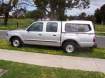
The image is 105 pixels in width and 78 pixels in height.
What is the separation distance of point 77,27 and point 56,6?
804 inches

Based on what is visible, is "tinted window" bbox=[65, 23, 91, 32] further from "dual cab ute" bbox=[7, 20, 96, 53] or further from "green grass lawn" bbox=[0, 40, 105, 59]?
"green grass lawn" bbox=[0, 40, 105, 59]

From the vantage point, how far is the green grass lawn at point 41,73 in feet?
35.0

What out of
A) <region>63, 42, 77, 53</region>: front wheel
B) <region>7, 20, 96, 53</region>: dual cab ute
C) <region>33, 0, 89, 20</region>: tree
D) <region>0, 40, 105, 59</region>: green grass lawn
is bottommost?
<region>0, 40, 105, 59</region>: green grass lawn

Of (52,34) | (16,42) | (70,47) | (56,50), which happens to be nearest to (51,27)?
(52,34)

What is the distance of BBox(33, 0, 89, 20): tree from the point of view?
36.7 m

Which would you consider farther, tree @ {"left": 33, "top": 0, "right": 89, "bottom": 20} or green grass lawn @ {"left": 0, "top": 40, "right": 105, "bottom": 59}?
tree @ {"left": 33, "top": 0, "right": 89, "bottom": 20}

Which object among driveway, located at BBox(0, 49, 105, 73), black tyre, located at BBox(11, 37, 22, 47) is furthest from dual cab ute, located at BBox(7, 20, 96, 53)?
driveway, located at BBox(0, 49, 105, 73)

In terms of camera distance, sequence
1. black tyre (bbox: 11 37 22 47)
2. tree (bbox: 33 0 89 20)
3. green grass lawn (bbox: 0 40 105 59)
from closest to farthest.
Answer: green grass lawn (bbox: 0 40 105 59)
black tyre (bbox: 11 37 22 47)
tree (bbox: 33 0 89 20)

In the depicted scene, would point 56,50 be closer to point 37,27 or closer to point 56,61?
point 37,27

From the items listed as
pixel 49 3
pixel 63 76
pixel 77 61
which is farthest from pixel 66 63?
pixel 49 3

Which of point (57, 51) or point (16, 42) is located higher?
point (16, 42)

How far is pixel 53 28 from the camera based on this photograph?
17.8 metres

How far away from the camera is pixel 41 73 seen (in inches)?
434

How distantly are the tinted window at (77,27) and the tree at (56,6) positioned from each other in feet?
60.0
